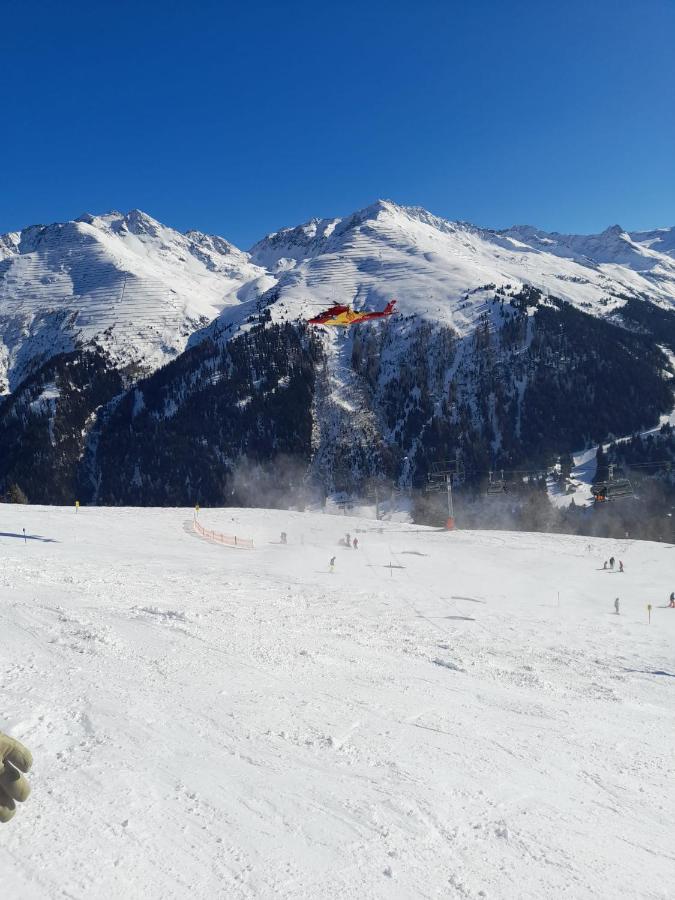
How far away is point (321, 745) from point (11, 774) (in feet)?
17.4

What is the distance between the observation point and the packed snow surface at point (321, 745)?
21.1 ft

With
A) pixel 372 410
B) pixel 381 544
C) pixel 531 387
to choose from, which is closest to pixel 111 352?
pixel 372 410

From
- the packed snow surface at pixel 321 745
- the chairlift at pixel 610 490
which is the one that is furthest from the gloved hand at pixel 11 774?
the chairlift at pixel 610 490

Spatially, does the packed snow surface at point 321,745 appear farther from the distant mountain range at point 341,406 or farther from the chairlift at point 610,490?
the distant mountain range at point 341,406

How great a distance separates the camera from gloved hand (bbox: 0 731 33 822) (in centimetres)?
545

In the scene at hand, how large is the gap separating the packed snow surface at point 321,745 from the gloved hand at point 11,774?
92 cm

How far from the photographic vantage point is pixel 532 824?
7.67 metres

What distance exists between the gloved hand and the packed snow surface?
3.03 feet

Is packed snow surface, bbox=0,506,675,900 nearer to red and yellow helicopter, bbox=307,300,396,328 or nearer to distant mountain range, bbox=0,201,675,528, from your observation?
red and yellow helicopter, bbox=307,300,396,328

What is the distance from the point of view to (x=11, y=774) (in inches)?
220

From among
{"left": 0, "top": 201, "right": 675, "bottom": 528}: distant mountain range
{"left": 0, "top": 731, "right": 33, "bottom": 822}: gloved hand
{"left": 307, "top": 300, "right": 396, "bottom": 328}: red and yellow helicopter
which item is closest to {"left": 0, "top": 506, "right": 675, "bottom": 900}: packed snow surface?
{"left": 0, "top": 731, "right": 33, "bottom": 822}: gloved hand

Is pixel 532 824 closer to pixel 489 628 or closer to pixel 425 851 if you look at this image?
pixel 425 851

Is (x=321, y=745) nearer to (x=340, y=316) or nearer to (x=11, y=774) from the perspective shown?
(x=11, y=774)

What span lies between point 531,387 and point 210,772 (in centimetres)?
15175
